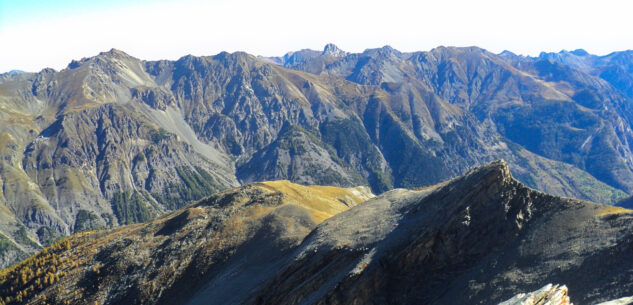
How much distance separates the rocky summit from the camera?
50.4m

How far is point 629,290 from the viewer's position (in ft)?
137

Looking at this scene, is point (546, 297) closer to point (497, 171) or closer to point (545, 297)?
point (545, 297)

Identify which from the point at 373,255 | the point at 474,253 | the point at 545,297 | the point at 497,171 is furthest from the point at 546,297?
the point at 497,171

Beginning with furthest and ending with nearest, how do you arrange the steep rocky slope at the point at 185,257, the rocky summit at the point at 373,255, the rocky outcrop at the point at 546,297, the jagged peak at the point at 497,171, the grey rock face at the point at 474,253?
the steep rocky slope at the point at 185,257
the jagged peak at the point at 497,171
the rocky summit at the point at 373,255
the grey rock face at the point at 474,253
the rocky outcrop at the point at 546,297

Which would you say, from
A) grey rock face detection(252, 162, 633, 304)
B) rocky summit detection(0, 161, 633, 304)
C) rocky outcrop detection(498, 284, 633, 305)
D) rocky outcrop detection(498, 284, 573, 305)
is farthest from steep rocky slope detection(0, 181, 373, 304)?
rocky outcrop detection(498, 284, 633, 305)

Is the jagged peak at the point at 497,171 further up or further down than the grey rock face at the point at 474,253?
further up

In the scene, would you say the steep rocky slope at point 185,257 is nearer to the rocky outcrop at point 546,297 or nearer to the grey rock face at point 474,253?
the grey rock face at point 474,253

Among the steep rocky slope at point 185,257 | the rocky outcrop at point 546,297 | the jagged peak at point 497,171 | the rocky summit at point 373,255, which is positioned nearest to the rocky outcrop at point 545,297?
the rocky outcrop at point 546,297

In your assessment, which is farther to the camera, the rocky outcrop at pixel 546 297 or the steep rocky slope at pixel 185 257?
the steep rocky slope at pixel 185 257

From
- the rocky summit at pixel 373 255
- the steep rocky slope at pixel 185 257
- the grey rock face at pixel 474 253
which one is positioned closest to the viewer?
the grey rock face at pixel 474 253

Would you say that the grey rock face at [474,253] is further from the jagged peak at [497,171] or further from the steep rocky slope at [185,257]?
the steep rocky slope at [185,257]

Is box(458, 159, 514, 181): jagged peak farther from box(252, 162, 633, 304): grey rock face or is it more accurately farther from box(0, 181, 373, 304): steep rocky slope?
box(0, 181, 373, 304): steep rocky slope

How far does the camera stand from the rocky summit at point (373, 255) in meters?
50.4

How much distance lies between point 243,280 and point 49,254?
88698 mm
